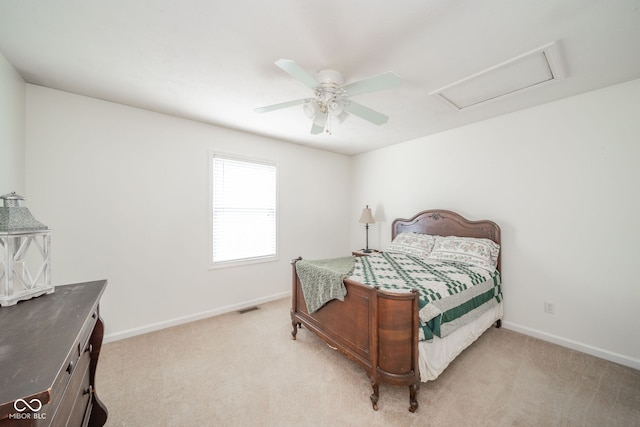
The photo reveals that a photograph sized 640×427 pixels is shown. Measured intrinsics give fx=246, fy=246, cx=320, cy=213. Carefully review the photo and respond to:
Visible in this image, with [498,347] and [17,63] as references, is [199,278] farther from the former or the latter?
[498,347]

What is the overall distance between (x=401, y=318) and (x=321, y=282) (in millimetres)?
847

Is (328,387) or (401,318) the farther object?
(328,387)

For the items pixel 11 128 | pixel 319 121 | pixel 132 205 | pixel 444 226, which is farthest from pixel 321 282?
pixel 11 128

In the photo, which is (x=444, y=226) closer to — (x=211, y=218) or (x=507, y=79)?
(x=507, y=79)

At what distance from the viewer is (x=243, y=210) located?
3.59m

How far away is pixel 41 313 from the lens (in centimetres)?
106

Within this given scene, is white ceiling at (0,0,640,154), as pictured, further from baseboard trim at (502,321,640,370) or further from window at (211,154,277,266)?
baseboard trim at (502,321,640,370)

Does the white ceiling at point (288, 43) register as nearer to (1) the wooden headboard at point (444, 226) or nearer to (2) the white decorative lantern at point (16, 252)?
(2) the white decorative lantern at point (16, 252)

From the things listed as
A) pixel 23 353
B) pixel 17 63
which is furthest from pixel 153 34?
pixel 23 353

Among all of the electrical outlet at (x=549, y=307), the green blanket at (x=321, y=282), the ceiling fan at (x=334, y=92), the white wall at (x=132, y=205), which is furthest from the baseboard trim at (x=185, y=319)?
the electrical outlet at (x=549, y=307)

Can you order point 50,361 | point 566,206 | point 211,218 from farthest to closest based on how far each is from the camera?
point 211,218, point 566,206, point 50,361

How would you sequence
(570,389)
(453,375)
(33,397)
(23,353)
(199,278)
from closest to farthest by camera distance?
(33,397)
(23,353)
(570,389)
(453,375)
(199,278)

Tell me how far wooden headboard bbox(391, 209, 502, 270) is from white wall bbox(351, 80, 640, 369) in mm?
124

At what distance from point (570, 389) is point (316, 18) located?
3246mm
